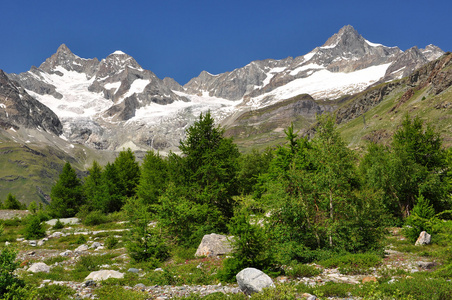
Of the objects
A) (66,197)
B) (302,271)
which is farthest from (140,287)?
(66,197)

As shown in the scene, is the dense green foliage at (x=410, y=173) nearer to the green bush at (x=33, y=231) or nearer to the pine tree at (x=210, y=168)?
the pine tree at (x=210, y=168)

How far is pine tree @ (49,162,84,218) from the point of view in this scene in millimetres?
51344

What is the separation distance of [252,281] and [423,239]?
16.1 meters

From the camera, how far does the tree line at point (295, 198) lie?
17.2 m

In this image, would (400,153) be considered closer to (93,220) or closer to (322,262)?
(322,262)

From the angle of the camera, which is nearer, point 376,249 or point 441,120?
point 376,249

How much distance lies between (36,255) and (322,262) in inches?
879

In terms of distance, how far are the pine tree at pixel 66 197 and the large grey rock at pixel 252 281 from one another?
1937 inches

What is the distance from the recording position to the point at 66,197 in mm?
51812

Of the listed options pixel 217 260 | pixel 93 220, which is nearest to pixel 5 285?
pixel 217 260

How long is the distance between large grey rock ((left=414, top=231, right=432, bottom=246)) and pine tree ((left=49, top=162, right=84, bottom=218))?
52235mm

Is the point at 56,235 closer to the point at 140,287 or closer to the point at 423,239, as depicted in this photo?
the point at 140,287

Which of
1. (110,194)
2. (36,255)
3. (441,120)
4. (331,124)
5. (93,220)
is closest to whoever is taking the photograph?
(331,124)

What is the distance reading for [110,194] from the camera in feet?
172
